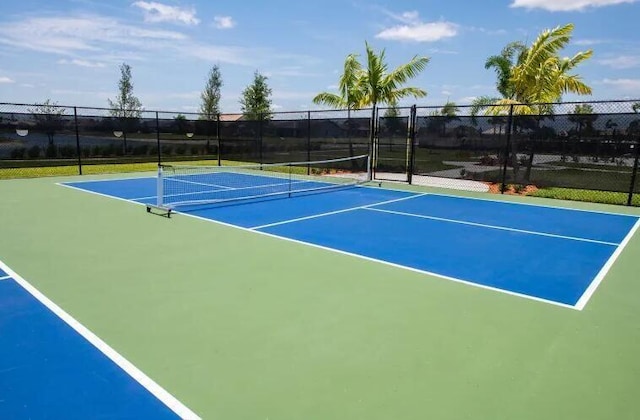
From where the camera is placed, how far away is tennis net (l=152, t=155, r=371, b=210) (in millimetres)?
11101

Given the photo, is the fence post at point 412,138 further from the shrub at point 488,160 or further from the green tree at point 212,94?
the green tree at point 212,94

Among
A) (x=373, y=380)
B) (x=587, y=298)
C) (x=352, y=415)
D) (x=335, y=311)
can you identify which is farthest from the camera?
(x=587, y=298)

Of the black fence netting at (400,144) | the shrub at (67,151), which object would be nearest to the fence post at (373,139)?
the black fence netting at (400,144)

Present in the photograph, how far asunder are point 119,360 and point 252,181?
11840 mm

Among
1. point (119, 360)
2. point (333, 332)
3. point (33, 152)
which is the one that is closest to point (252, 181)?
point (33, 152)

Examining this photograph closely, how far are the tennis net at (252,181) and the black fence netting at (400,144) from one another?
0.66 m

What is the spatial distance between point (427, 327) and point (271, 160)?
16.1 meters

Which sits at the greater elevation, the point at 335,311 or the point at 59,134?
the point at 59,134

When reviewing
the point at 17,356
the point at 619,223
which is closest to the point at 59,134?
the point at 17,356

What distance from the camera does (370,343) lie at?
143 inches

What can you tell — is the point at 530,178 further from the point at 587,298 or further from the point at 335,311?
the point at 335,311

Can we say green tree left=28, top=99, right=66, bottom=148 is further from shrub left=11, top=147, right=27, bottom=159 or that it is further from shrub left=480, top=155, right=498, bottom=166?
shrub left=480, top=155, right=498, bottom=166

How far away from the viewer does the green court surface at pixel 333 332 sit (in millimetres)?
2875

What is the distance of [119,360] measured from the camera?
327 centimetres
